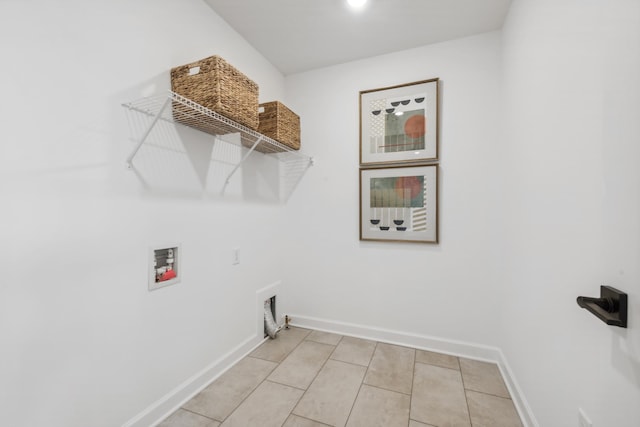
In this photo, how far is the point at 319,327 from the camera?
2529 mm

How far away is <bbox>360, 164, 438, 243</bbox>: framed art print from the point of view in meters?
2.14

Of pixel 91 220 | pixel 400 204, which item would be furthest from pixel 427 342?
pixel 91 220

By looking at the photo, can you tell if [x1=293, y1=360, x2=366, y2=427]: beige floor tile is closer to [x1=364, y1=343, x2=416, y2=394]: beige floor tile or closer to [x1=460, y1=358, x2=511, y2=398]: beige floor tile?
[x1=364, y1=343, x2=416, y2=394]: beige floor tile

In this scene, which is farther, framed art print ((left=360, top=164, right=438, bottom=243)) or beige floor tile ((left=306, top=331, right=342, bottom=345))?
beige floor tile ((left=306, top=331, right=342, bottom=345))

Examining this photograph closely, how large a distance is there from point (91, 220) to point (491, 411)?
7.42 ft

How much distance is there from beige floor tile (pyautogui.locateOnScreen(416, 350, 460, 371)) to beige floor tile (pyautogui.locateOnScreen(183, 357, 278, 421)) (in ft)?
3.70

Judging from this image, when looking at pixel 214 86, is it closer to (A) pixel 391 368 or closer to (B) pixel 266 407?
(B) pixel 266 407

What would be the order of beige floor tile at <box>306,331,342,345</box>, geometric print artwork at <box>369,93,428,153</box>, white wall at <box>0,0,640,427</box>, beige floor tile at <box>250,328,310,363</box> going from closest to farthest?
white wall at <box>0,0,640,427</box>, beige floor tile at <box>250,328,310,363</box>, geometric print artwork at <box>369,93,428,153</box>, beige floor tile at <box>306,331,342,345</box>

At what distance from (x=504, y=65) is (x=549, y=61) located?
83 cm

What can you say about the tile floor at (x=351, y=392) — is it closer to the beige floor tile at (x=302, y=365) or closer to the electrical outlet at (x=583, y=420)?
the beige floor tile at (x=302, y=365)

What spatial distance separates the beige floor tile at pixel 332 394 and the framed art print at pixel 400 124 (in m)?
1.63

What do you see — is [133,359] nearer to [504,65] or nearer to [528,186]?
[528,186]

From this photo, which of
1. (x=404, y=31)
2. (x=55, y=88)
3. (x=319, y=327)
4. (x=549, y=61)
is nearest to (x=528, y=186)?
(x=549, y=61)

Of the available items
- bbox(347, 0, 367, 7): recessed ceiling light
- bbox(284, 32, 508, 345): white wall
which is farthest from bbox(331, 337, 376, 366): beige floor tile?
bbox(347, 0, 367, 7): recessed ceiling light
